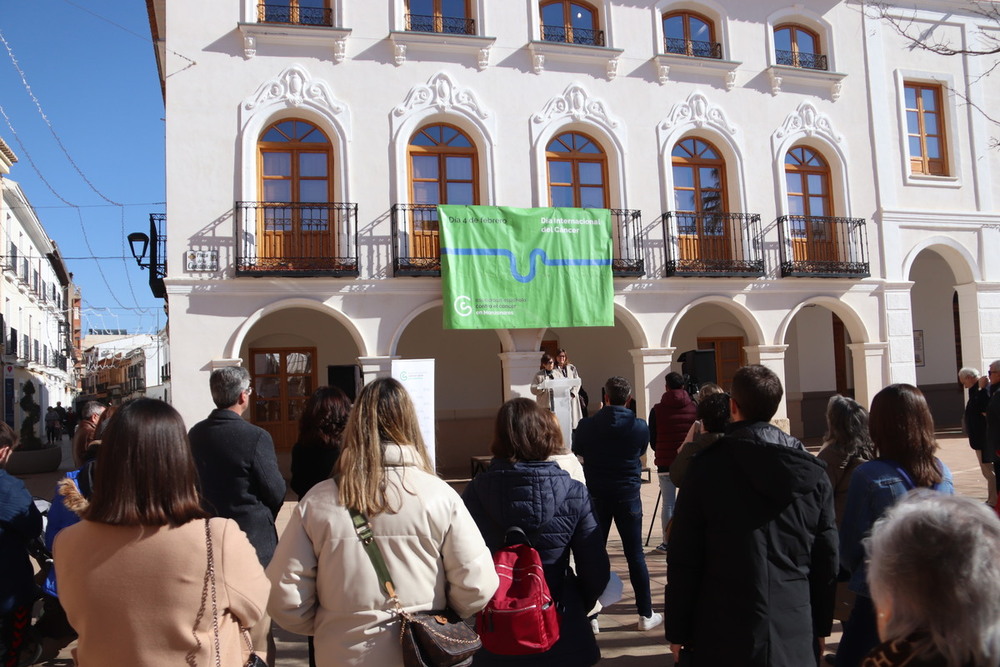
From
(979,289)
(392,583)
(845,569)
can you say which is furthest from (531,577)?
(979,289)

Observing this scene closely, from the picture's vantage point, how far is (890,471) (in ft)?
10.2

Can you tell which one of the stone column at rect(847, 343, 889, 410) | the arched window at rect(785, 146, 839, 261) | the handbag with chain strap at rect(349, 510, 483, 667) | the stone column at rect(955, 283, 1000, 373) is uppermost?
the arched window at rect(785, 146, 839, 261)

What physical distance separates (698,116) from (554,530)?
1217cm

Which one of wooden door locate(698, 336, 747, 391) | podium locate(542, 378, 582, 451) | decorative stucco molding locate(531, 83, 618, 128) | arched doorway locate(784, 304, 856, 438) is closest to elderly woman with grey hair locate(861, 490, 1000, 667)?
podium locate(542, 378, 582, 451)

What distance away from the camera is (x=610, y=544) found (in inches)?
313

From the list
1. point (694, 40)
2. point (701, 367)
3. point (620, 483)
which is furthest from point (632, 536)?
point (694, 40)

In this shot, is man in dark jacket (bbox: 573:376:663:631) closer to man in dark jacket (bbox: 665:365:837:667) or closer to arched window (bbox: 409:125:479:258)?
man in dark jacket (bbox: 665:365:837:667)

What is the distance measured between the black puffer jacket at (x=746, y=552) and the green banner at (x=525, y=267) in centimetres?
933

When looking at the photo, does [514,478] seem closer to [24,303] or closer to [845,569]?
[845,569]

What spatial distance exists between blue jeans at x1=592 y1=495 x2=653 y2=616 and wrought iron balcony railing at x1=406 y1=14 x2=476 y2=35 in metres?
9.92

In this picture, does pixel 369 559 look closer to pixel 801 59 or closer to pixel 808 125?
pixel 808 125

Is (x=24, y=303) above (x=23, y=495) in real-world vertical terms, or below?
above

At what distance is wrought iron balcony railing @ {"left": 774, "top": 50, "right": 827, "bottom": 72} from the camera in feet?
48.1

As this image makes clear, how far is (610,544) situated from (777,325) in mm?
7711
